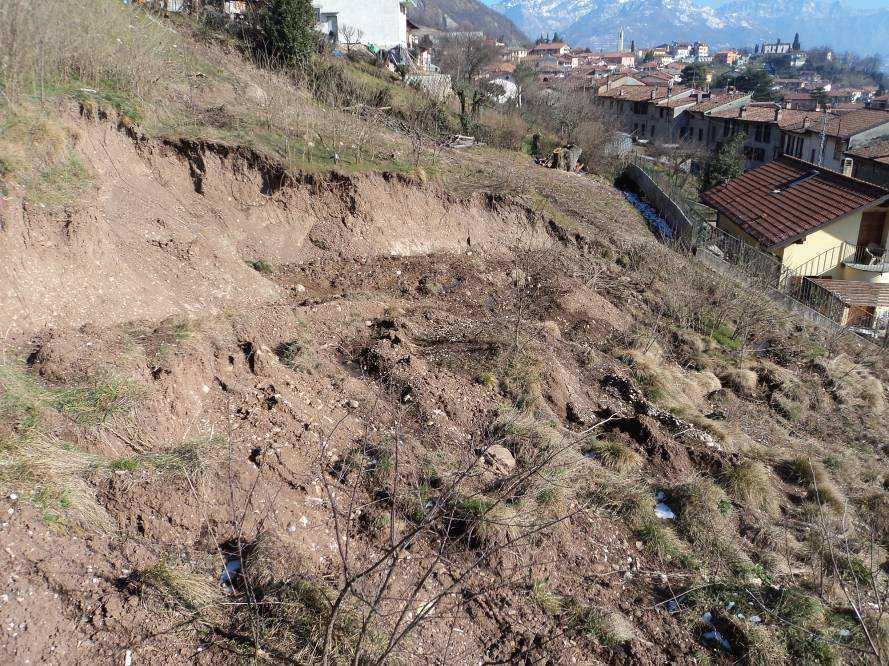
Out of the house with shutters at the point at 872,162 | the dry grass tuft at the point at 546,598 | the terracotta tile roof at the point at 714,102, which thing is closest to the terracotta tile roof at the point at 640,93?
the terracotta tile roof at the point at 714,102

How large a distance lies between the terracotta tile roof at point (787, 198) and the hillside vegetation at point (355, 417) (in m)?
6.72

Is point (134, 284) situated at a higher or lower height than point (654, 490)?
higher

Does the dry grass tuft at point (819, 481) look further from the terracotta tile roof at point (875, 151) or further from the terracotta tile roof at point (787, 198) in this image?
the terracotta tile roof at point (875, 151)

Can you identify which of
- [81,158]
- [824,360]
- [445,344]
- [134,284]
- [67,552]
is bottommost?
[824,360]

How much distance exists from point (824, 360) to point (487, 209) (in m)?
8.43

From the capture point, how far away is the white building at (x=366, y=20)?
36062mm

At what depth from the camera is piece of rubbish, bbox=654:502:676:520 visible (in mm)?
7395

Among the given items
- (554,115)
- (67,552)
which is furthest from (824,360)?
(554,115)

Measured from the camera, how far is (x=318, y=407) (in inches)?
286

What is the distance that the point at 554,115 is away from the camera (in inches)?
1391

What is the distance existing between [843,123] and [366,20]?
30254 mm

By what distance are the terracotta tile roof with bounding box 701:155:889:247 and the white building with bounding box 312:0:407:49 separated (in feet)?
74.3

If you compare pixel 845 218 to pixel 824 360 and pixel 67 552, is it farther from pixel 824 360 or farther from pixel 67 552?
pixel 67 552

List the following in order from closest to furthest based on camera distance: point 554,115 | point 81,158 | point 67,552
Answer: point 67,552 → point 81,158 → point 554,115
